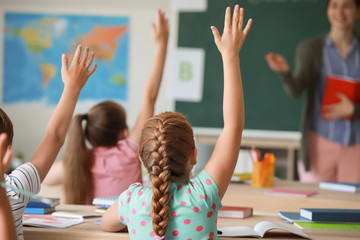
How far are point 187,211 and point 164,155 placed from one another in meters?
0.15

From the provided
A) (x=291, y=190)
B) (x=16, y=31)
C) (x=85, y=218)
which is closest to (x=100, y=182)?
(x=85, y=218)

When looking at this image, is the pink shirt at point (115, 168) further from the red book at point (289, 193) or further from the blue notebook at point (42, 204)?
the red book at point (289, 193)

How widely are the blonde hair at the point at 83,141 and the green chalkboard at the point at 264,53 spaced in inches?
96.3

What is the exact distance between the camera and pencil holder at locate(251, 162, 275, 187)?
2.60m

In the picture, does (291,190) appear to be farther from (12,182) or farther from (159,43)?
(12,182)

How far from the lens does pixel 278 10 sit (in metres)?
4.64

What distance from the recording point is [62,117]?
1.56 meters

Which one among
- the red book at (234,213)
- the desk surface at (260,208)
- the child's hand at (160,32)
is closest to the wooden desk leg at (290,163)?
the desk surface at (260,208)

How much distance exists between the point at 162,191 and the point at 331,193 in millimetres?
1419

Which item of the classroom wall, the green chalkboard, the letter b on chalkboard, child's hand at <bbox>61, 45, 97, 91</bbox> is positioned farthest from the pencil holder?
the classroom wall

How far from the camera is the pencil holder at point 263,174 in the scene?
8.52 ft

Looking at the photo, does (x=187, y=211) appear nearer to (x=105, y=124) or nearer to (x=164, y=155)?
(x=164, y=155)

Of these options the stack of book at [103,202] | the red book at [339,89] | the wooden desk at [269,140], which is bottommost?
the wooden desk at [269,140]

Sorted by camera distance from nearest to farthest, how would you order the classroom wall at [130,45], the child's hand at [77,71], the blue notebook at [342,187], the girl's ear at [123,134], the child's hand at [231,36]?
the child's hand at [231,36], the child's hand at [77,71], the girl's ear at [123,134], the blue notebook at [342,187], the classroom wall at [130,45]
